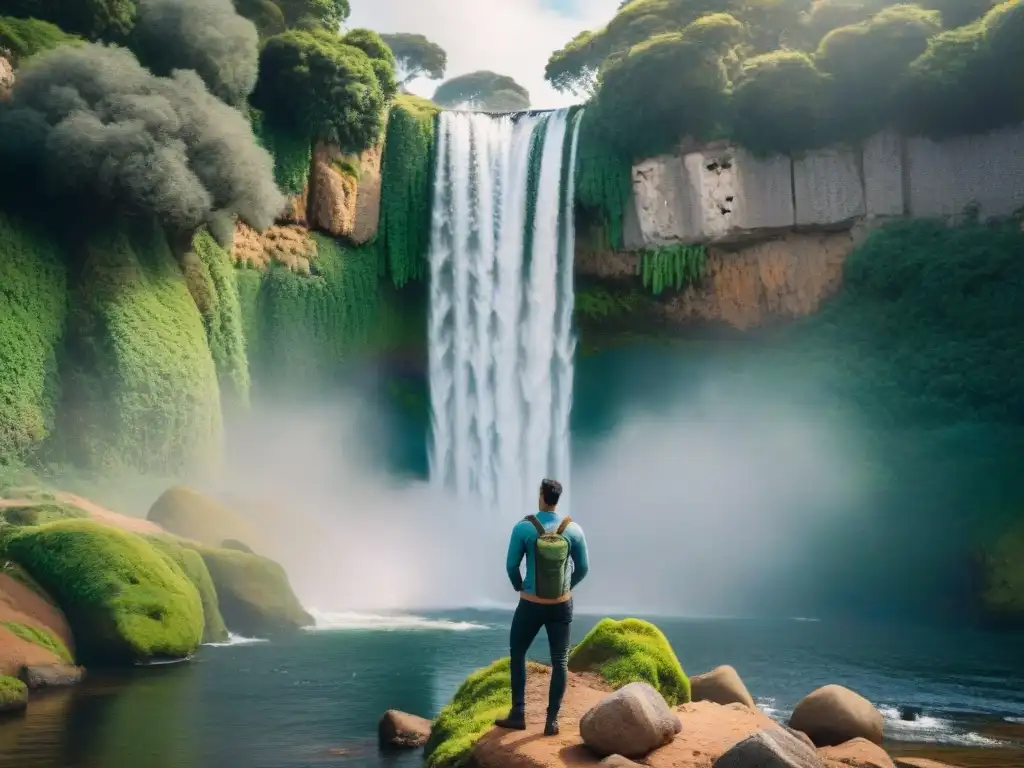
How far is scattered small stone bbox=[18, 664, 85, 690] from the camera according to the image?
13318 millimetres

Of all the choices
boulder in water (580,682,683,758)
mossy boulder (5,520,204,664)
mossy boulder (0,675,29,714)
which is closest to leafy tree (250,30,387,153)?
mossy boulder (5,520,204,664)

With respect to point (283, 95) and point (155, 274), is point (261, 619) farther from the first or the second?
point (283, 95)

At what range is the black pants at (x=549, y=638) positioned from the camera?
8672mm

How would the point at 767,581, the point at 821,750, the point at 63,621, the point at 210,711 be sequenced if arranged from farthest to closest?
the point at 767,581
the point at 63,621
the point at 210,711
the point at 821,750

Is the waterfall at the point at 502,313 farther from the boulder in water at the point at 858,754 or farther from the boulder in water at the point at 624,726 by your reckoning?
the boulder in water at the point at 624,726

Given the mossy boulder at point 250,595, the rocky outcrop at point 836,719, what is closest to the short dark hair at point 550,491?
the rocky outcrop at point 836,719

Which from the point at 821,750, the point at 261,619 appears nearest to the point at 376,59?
the point at 261,619

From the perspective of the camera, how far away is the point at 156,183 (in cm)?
2561

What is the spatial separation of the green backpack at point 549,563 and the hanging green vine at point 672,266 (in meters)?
26.5

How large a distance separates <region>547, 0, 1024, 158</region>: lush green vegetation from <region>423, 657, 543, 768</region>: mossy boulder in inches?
995

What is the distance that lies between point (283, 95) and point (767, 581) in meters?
19.7

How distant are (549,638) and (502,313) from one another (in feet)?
88.3

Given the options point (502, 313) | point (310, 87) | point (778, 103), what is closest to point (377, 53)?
point (310, 87)

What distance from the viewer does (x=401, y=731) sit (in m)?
10.8
